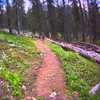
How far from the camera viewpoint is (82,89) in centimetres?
1497

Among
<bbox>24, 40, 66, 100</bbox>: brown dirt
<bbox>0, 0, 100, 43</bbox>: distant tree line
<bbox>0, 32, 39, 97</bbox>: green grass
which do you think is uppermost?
<bbox>0, 0, 100, 43</bbox>: distant tree line

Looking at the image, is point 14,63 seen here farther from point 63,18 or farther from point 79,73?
point 63,18

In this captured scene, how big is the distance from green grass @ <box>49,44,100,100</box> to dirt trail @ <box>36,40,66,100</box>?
→ 1.20 feet

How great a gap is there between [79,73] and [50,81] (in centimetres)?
235

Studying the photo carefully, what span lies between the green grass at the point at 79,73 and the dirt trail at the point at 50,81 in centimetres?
37

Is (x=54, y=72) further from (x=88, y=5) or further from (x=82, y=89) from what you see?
(x=88, y=5)

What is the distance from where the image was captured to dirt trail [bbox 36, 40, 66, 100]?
1412 cm

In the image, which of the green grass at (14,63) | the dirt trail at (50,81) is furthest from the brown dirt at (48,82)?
the green grass at (14,63)

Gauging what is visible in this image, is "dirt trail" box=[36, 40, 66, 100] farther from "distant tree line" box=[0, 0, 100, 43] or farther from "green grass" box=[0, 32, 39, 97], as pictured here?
"distant tree line" box=[0, 0, 100, 43]

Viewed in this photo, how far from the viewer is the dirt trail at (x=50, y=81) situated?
1412 centimetres

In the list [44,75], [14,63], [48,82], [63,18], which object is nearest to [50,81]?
[48,82]

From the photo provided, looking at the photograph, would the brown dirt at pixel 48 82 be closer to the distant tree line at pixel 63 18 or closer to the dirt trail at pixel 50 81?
the dirt trail at pixel 50 81

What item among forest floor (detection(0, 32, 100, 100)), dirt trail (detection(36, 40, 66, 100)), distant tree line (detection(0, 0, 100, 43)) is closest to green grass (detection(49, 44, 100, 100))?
forest floor (detection(0, 32, 100, 100))

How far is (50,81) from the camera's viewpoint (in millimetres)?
15828
